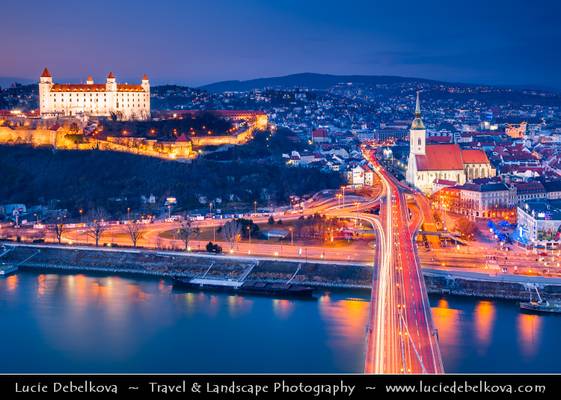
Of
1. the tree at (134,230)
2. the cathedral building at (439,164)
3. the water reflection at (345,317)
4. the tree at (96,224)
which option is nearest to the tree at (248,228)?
the tree at (134,230)

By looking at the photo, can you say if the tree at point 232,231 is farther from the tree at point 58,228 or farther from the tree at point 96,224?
the tree at point 58,228

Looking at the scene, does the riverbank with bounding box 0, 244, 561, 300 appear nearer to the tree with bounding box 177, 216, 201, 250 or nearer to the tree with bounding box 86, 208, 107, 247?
the tree with bounding box 86, 208, 107, 247

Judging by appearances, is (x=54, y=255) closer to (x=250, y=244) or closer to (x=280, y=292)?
(x=250, y=244)

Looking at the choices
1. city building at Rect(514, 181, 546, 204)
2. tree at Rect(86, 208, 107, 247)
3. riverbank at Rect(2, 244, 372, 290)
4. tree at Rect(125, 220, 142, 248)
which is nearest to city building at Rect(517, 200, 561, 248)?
city building at Rect(514, 181, 546, 204)

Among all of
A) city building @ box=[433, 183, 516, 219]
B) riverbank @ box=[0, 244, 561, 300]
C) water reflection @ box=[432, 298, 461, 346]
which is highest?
city building @ box=[433, 183, 516, 219]

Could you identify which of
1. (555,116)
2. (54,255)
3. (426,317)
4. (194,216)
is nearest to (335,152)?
(194,216)

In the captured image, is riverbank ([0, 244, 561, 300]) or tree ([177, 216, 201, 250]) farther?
tree ([177, 216, 201, 250])
